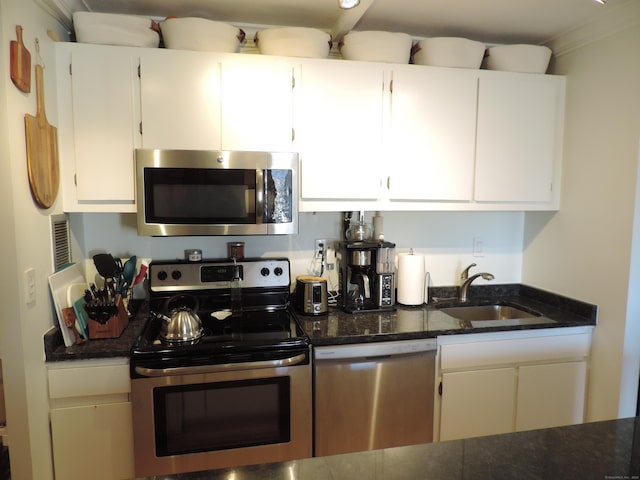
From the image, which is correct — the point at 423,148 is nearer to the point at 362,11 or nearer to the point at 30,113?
the point at 362,11

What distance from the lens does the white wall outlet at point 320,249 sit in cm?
248

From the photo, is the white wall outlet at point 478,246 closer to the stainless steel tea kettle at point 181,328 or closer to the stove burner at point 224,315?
the stove burner at point 224,315

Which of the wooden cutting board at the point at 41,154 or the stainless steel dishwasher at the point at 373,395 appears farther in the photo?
the stainless steel dishwasher at the point at 373,395

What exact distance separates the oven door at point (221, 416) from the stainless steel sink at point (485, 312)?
115 centimetres

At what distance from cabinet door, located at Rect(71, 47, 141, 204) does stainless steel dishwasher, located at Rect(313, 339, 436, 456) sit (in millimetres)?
1252

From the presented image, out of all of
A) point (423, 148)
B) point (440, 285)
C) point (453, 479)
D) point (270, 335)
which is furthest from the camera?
point (440, 285)

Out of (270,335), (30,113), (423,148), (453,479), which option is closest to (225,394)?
(270,335)

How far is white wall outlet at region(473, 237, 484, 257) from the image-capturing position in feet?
8.84

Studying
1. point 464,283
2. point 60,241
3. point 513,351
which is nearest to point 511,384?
point 513,351

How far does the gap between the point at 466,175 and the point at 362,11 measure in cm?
100

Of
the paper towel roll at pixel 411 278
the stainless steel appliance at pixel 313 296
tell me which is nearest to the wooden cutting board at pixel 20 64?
the stainless steel appliance at pixel 313 296

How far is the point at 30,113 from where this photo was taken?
163 centimetres

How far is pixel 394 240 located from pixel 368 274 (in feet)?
1.15

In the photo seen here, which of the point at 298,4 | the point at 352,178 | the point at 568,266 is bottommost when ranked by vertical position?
the point at 568,266
